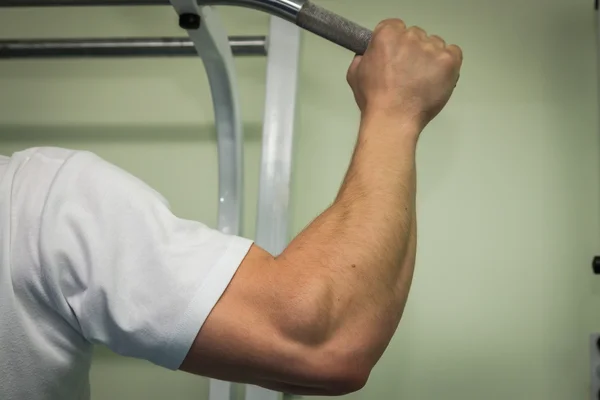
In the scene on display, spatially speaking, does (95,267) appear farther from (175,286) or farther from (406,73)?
(406,73)

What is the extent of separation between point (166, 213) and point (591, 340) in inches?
25.4

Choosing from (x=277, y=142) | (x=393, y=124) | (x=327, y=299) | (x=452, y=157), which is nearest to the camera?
(x=327, y=299)

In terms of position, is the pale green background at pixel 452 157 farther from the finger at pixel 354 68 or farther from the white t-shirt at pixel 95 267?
the white t-shirt at pixel 95 267

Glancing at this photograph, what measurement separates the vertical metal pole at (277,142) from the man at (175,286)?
0.37m

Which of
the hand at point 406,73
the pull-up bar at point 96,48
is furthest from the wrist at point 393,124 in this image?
the pull-up bar at point 96,48

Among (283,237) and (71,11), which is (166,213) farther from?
(71,11)

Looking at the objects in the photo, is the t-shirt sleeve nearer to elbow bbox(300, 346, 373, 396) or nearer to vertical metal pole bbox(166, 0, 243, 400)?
elbow bbox(300, 346, 373, 396)

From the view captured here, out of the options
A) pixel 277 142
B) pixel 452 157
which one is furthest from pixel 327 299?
pixel 452 157

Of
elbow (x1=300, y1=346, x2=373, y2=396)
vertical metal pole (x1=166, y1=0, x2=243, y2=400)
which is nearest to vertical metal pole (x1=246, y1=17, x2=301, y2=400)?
vertical metal pole (x1=166, y1=0, x2=243, y2=400)

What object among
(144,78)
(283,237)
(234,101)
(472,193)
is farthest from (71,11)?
(472,193)

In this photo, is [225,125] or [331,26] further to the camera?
[225,125]

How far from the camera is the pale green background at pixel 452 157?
89 centimetres

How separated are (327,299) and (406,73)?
245 mm

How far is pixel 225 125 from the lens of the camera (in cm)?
87
